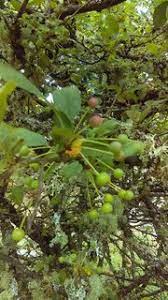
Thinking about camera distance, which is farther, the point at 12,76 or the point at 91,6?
the point at 91,6

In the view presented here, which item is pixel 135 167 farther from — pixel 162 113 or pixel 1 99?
pixel 1 99

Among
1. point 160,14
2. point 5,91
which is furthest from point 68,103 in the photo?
point 160,14

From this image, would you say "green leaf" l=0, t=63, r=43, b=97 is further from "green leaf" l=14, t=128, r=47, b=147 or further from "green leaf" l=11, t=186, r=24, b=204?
"green leaf" l=11, t=186, r=24, b=204

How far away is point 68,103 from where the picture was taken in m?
0.71

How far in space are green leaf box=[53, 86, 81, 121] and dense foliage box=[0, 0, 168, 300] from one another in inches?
6.9

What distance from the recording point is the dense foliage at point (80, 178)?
100 centimetres

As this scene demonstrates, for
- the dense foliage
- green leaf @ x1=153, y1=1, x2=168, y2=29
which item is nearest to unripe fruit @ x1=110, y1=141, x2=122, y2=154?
the dense foliage

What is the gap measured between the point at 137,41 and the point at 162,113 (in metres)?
0.30

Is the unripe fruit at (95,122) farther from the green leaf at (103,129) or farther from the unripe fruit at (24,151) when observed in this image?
the unripe fruit at (24,151)

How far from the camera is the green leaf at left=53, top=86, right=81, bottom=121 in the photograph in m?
0.70

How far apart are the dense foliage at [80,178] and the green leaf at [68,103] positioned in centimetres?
18

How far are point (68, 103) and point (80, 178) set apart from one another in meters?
0.20

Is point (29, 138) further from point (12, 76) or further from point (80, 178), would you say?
point (80, 178)

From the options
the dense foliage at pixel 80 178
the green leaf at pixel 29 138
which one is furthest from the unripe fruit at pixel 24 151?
the dense foliage at pixel 80 178
